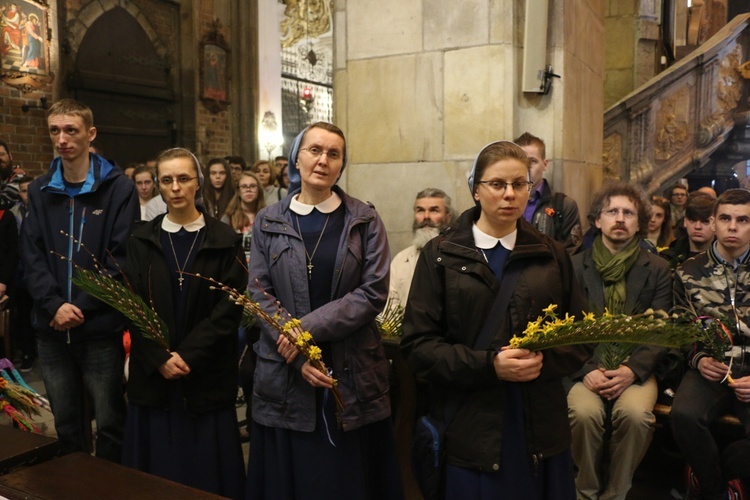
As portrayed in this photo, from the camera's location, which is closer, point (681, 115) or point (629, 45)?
point (681, 115)

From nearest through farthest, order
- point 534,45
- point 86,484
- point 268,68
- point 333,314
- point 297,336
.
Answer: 1. point 86,484
2. point 297,336
3. point 333,314
4. point 534,45
5. point 268,68

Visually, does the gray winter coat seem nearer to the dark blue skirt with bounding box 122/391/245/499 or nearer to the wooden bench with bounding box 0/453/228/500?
the dark blue skirt with bounding box 122/391/245/499

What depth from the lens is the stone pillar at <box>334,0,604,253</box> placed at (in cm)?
456

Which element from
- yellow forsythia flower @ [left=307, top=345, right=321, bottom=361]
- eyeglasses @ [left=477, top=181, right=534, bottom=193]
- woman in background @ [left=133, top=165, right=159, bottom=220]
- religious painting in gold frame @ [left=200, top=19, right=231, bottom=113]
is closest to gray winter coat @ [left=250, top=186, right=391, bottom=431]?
yellow forsythia flower @ [left=307, top=345, right=321, bottom=361]

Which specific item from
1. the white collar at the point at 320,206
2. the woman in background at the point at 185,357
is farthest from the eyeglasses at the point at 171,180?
the white collar at the point at 320,206

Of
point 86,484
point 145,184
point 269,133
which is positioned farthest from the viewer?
point 269,133

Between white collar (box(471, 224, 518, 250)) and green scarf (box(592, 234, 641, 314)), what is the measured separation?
3.90ft

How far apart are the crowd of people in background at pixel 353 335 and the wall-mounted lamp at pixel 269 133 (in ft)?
30.2

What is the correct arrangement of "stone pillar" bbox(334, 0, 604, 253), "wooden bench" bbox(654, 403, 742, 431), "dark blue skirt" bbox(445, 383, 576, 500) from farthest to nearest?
"stone pillar" bbox(334, 0, 604, 253) → "wooden bench" bbox(654, 403, 742, 431) → "dark blue skirt" bbox(445, 383, 576, 500)

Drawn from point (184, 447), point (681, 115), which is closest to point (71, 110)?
point (184, 447)

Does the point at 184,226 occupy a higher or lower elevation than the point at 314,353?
higher

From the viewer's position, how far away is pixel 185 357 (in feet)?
9.45

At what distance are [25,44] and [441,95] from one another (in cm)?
591

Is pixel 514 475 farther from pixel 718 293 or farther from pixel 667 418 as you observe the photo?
pixel 718 293
